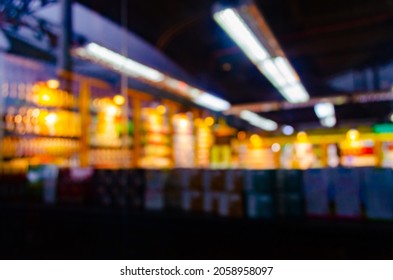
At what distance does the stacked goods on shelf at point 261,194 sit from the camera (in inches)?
85.7

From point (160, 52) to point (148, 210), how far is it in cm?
361

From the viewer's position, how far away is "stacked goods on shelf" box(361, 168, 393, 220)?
1936mm

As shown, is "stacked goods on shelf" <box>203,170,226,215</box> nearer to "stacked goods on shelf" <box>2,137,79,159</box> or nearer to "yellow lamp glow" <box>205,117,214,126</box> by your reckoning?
"stacked goods on shelf" <box>2,137,79,159</box>

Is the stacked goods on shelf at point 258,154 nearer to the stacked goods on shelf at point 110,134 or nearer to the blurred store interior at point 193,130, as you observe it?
the blurred store interior at point 193,130

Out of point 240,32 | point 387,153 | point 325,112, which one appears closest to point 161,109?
point 240,32

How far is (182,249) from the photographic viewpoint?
94.0 inches

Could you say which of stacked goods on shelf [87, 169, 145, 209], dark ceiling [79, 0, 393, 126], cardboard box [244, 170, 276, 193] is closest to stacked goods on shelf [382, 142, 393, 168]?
dark ceiling [79, 0, 393, 126]

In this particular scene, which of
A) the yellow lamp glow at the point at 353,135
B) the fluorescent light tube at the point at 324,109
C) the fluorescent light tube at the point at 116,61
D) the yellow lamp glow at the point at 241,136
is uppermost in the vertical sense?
the fluorescent light tube at the point at 116,61

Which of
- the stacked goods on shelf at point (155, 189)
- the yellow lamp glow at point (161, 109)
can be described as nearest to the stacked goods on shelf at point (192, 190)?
the stacked goods on shelf at point (155, 189)

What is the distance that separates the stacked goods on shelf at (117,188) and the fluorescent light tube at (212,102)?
4.80 metres

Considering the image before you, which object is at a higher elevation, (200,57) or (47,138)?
(200,57)
